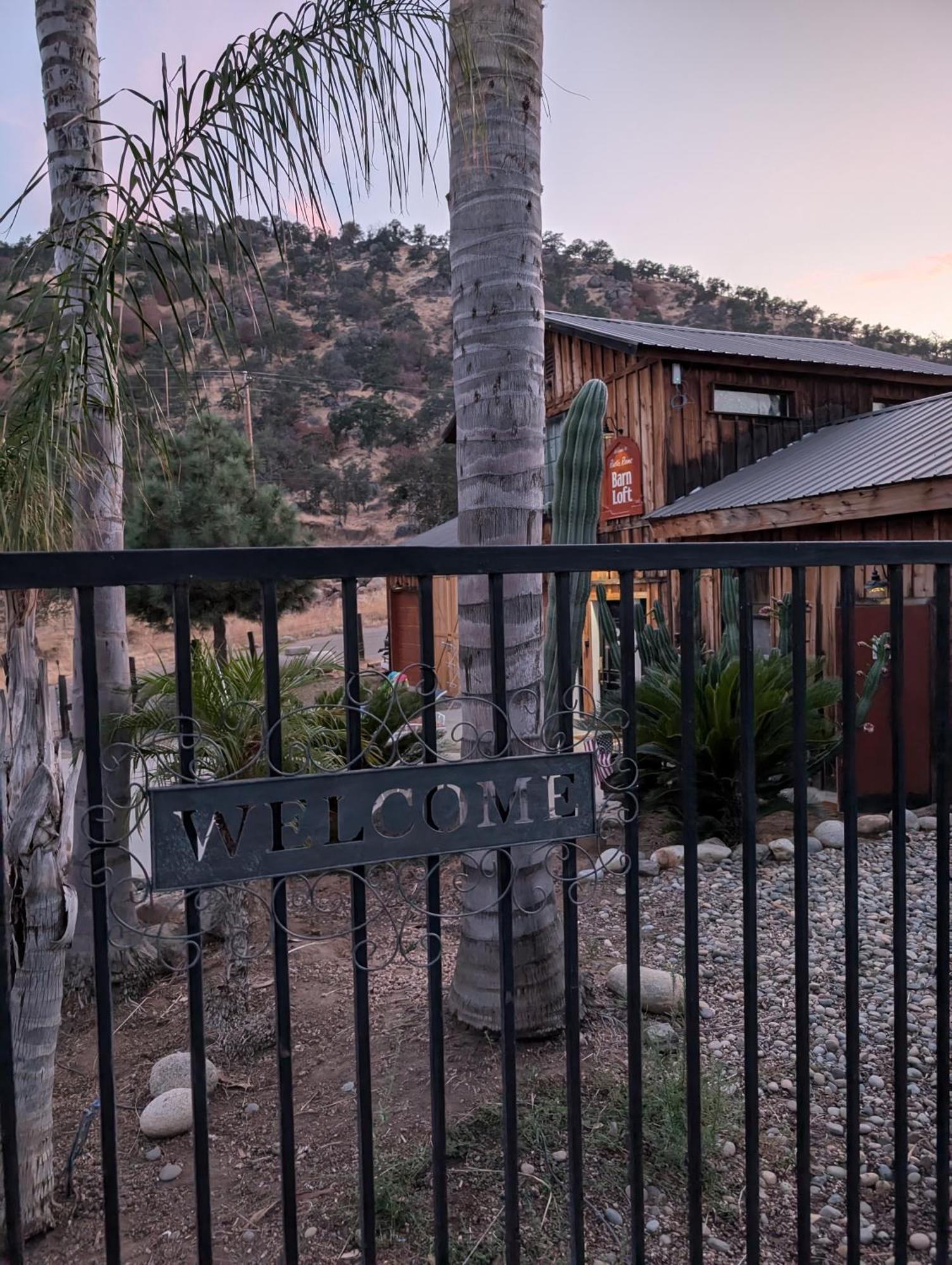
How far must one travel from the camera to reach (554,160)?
11.5ft

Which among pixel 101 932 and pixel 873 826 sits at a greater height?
pixel 101 932

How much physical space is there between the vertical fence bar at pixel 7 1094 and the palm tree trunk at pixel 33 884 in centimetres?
71

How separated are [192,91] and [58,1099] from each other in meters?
3.37

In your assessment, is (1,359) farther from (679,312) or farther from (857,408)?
(679,312)

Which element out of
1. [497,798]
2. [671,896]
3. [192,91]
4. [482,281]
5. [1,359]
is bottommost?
[671,896]

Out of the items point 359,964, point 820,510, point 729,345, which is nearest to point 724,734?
point 820,510

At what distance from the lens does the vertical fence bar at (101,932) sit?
4.31 ft

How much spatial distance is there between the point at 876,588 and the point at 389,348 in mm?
42081

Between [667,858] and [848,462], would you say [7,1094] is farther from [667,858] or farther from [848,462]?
[848,462]

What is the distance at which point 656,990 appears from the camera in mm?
3395

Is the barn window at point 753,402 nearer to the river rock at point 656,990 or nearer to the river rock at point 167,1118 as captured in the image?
the river rock at point 656,990

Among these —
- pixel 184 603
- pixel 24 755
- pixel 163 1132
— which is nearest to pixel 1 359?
pixel 24 755

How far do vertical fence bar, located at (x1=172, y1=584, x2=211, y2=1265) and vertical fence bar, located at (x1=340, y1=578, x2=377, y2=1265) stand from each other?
0.85 feet

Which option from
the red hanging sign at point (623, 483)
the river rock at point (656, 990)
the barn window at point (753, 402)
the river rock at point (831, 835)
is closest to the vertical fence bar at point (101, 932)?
the river rock at point (656, 990)
